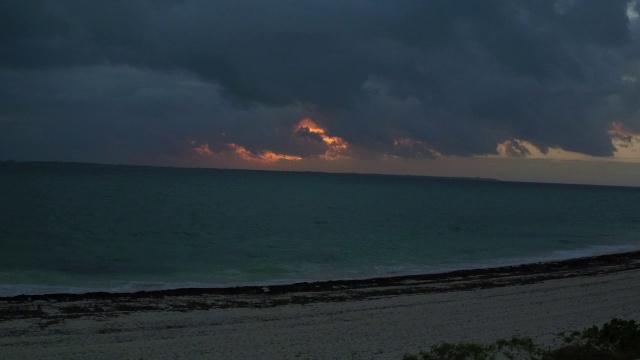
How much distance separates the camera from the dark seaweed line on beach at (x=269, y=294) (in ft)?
49.9

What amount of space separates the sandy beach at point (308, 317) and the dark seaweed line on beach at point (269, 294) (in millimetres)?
38

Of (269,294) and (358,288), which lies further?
(358,288)

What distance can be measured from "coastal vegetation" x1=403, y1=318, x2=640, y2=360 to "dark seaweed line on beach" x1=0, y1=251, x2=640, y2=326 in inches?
296

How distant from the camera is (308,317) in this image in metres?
14.9

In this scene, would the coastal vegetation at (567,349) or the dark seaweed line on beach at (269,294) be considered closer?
the coastal vegetation at (567,349)

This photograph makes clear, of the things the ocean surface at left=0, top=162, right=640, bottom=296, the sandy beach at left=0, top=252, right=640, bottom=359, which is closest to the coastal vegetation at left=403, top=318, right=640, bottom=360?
the sandy beach at left=0, top=252, right=640, bottom=359

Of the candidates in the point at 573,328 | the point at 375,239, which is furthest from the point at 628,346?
the point at 375,239

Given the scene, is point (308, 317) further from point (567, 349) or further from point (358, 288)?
point (567, 349)

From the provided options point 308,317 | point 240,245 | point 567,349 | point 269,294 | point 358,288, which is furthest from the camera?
point 240,245

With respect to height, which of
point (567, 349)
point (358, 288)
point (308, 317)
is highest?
point (567, 349)

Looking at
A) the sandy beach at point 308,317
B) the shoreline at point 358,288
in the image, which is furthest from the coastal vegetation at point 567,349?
the shoreline at point 358,288

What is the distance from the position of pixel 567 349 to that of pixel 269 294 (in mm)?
10544

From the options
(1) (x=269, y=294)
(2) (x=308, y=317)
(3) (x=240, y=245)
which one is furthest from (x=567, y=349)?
(3) (x=240, y=245)

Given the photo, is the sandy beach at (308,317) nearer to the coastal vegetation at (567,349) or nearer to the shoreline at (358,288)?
the shoreline at (358,288)
